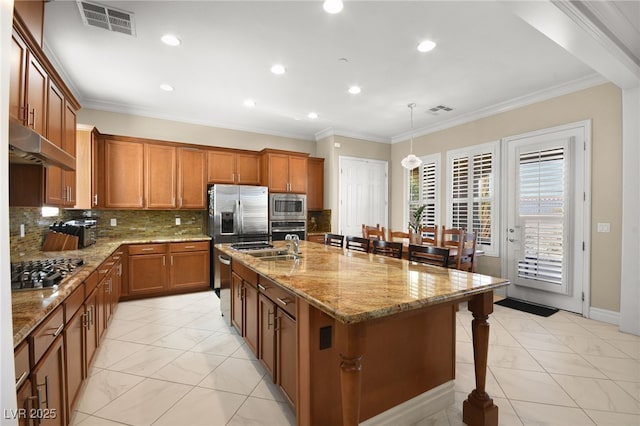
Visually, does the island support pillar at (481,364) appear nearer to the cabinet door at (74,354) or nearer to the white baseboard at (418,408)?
the white baseboard at (418,408)

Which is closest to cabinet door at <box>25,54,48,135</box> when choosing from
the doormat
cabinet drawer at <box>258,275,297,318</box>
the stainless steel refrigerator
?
cabinet drawer at <box>258,275,297,318</box>

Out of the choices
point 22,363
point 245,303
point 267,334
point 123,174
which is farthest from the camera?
point 123,174

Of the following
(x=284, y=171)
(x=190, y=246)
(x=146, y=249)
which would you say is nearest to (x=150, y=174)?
(x=146, y=249)

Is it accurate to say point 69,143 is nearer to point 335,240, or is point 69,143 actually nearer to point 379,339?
point 335,240

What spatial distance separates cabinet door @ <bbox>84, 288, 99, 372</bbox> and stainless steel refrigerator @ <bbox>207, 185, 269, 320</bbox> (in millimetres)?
1997

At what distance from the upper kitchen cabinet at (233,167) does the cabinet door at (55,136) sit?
2.40 m

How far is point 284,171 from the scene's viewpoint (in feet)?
17.8

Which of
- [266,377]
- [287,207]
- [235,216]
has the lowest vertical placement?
[266,377]

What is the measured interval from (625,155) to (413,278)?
3.16 metres

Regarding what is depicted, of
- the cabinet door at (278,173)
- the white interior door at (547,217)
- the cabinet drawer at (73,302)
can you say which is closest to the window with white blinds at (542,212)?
the white interior door at (547,217)

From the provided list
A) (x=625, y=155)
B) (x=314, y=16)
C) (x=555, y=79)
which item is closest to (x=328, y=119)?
(x=314, y=16)

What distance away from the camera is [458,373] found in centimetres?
234

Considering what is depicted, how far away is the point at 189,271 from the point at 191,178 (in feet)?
4.90

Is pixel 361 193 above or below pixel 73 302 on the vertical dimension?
above
